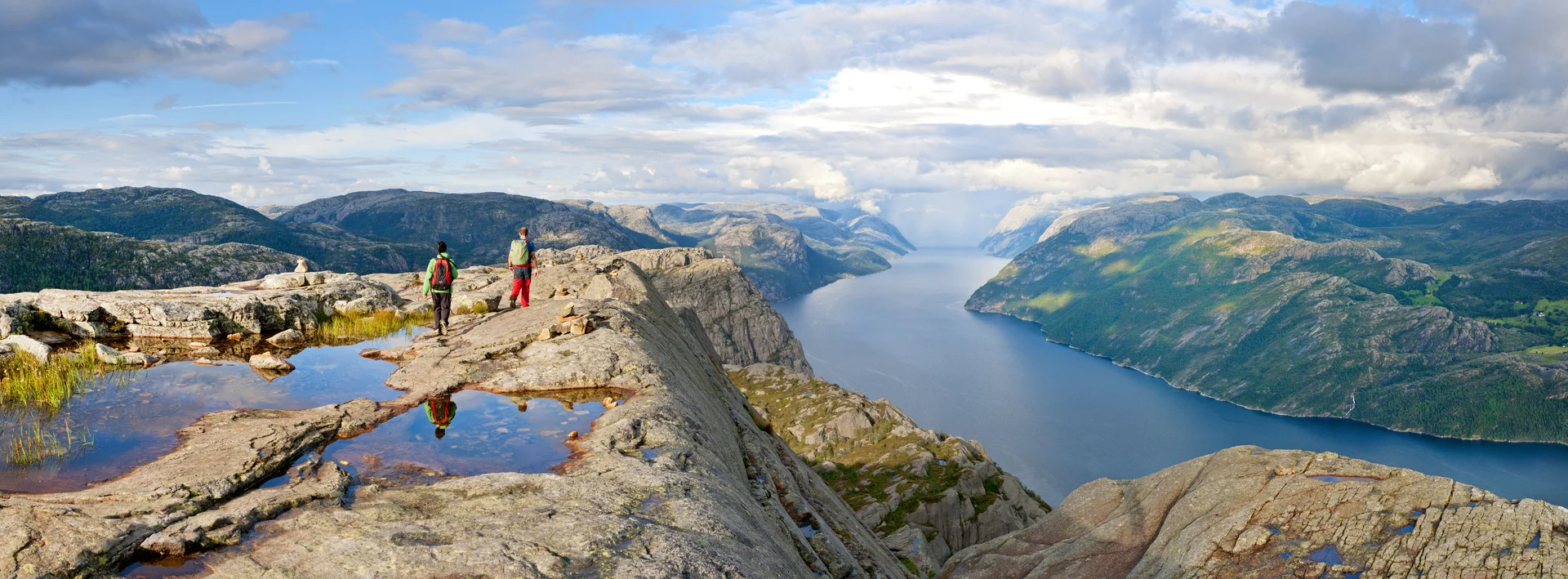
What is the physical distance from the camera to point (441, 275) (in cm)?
3180

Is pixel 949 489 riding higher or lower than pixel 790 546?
lower

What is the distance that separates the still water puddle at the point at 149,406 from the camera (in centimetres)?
1452

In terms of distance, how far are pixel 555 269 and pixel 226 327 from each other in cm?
2364

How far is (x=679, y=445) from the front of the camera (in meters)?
19.6

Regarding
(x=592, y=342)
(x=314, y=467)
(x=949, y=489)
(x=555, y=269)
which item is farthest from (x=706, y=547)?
(x=949, y=489)

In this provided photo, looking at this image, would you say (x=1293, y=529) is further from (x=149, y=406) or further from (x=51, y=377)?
(x=51, y=377)

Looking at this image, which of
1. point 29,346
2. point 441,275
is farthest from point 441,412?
point 29,346

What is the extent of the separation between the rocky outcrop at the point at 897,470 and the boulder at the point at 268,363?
47.5 meters

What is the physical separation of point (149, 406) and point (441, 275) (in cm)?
1362

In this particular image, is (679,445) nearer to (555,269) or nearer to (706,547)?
(706,547)

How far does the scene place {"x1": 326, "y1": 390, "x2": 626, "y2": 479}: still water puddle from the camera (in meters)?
16.8

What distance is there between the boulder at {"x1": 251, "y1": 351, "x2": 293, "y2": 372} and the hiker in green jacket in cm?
739

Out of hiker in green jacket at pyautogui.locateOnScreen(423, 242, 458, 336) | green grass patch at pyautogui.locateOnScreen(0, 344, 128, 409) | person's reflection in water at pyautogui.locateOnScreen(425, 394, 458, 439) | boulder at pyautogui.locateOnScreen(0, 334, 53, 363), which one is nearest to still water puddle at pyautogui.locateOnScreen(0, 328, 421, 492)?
green grass patch at pyautogui.locateOnScreen(0, 344, 128, 409)

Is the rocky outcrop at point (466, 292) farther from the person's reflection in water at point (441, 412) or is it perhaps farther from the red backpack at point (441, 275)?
the person's reflection in water at point (441, 412)
